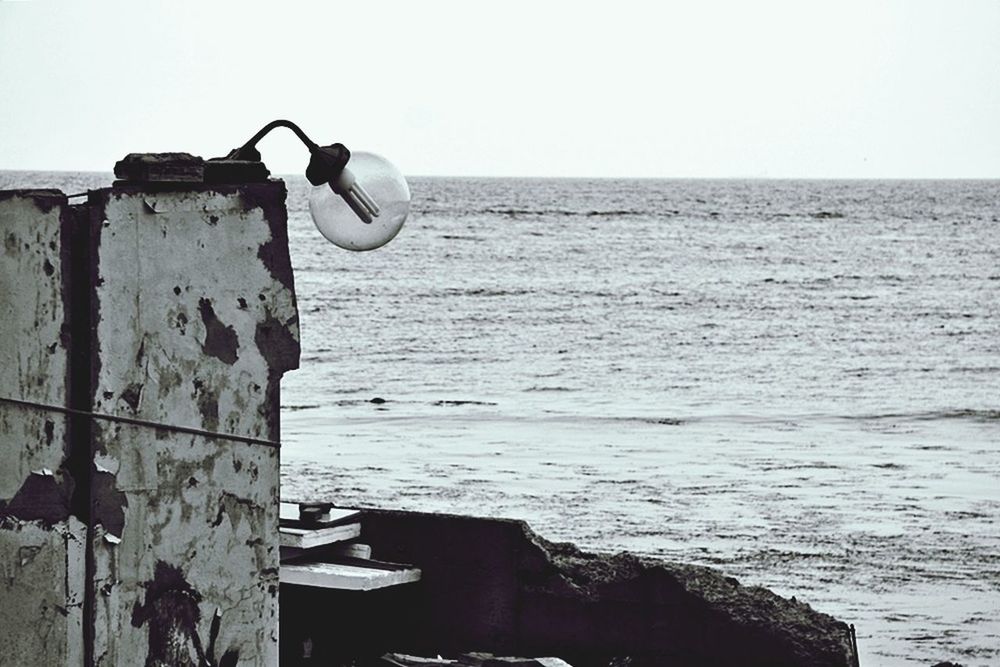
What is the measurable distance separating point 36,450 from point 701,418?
16247mm

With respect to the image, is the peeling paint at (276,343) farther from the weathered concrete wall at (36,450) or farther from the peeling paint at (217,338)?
the weathered concrete wall at (36,450)

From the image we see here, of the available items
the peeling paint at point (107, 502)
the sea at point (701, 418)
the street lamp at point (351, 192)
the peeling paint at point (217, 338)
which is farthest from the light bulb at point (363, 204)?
the sea at point (701, 418)

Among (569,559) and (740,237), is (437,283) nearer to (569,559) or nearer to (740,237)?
(740,237)

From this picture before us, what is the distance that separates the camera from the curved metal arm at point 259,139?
9.89ft

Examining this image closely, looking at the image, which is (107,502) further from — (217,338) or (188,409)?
(217,338)

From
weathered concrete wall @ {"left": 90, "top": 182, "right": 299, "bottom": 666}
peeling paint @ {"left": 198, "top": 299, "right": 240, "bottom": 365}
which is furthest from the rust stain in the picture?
peeling paint @ {"left": 198, "top": 299, "right": 240, "bottom": 365}

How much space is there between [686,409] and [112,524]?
56.5 ft

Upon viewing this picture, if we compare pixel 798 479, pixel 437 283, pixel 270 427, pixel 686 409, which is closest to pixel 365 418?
pixel 686 409

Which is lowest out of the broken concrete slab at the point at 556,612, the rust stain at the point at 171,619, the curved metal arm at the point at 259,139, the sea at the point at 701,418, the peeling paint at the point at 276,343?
the sea at the point at 701,418

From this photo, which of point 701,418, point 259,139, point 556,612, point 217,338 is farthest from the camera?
point 701,418

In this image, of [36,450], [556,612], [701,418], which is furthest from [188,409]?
[701,418]

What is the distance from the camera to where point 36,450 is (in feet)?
8.96

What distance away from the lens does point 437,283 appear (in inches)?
1789

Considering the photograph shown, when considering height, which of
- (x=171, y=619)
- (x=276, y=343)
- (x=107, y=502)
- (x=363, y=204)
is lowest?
(x=171, y=619)
